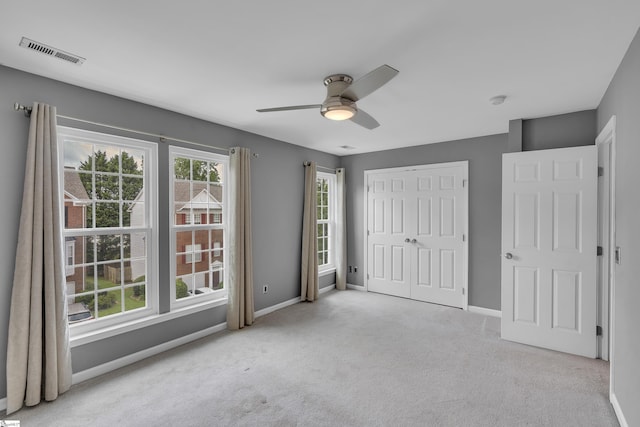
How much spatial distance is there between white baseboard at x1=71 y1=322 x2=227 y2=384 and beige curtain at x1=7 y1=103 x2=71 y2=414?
7.7 inches

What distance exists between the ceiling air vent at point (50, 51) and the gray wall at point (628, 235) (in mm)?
3574

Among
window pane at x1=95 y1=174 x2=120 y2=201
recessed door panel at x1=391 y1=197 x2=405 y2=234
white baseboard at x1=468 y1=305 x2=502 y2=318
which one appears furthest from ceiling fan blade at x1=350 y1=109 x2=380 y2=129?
white baseboard at x1=468 y1=305 x2=502 y2=318

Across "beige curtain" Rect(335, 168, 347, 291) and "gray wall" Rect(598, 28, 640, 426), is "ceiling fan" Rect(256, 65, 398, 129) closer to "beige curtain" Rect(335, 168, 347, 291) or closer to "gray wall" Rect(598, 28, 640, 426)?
"gray wall" Rect(598, 28, 640, 426)

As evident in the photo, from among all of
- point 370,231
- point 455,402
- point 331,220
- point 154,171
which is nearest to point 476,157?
point 370,231

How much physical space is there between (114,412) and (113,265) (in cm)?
127

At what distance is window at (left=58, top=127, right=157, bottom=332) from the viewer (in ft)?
8.71

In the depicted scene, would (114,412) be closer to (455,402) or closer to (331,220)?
(455,402)

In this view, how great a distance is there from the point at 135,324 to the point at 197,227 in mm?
1153

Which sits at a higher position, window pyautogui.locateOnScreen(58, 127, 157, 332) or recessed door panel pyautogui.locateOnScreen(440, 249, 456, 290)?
window pyautogui.locateOnScreen(58, 127, 157, 332)

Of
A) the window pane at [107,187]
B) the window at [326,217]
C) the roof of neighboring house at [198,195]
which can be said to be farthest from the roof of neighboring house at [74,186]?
the window at [326,217]

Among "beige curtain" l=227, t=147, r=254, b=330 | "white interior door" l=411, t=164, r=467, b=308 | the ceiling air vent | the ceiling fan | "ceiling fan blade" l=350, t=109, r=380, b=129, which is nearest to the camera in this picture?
the ceiling air vent

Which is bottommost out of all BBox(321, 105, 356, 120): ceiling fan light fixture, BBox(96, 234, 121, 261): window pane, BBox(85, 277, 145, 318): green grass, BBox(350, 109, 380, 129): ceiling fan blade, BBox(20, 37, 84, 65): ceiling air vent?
BBox(85, 277, 145, 318): green grass

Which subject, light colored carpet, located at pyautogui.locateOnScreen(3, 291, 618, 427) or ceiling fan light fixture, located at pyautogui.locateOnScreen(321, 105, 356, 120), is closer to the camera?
light colored carpet, located at pyautogui.locateOnScreen(3, 291, 618, 427)

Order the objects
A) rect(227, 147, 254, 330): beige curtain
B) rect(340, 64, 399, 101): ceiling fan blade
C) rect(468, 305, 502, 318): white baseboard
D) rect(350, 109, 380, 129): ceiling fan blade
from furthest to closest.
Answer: rect(468, 305, 502, 318): white baseboard
rect(227, 147, 254, 330): beige curtain
rect(350, 109, 380, 129): ceiling fan blade
rect(340, 64, 399, 101): ceiling fan blade
